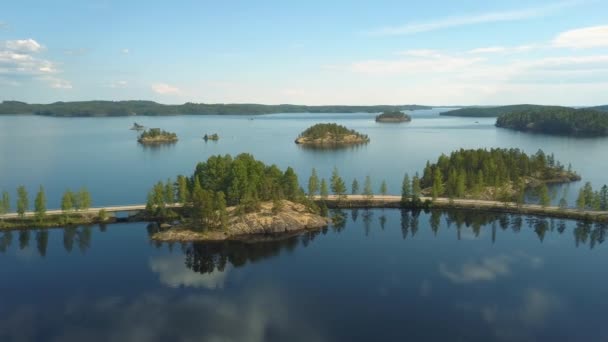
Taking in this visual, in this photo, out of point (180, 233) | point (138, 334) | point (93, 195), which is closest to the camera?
point (138, 334)

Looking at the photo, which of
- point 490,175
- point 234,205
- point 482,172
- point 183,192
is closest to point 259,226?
point 234,205

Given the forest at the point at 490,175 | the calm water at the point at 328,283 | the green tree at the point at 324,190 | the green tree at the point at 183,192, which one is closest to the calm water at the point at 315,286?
the calm water at the point at 328,283

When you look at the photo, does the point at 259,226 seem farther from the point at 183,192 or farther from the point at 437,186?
the point at 437,186

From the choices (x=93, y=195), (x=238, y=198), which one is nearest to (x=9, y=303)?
(x=238, y=198)

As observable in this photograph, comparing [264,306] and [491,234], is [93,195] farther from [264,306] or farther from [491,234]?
[491,234]

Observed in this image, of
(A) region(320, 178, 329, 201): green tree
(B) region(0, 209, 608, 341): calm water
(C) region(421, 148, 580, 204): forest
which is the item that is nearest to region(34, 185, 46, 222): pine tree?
(B) region(0, 209, 608, 341): calm water

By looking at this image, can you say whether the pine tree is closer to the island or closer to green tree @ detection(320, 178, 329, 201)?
the island
